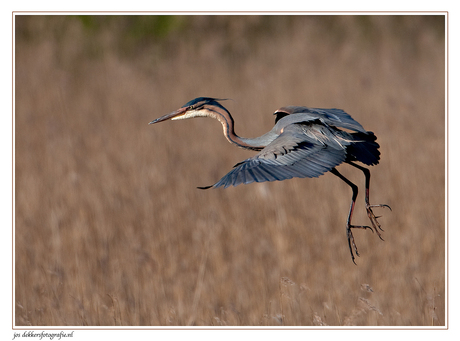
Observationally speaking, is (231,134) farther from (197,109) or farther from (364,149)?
(364,149)

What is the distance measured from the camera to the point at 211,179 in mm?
5992

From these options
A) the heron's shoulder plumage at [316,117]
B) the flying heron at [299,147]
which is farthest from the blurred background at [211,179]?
the flying heron at [299,147]

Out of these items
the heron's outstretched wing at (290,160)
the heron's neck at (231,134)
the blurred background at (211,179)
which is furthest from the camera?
the blurred background at (211,179)

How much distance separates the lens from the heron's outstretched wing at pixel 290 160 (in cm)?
155

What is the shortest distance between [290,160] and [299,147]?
7 centimetres

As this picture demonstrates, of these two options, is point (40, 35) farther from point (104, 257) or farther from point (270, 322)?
point (270, 322)

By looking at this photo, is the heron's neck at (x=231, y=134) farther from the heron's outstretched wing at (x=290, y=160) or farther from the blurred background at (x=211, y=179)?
the blurred background at (x=211, y=179)

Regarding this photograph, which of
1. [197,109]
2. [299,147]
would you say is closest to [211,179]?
[197,109]

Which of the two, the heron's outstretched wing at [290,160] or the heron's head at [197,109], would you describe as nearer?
the heron's outstretched wing at [290,160]

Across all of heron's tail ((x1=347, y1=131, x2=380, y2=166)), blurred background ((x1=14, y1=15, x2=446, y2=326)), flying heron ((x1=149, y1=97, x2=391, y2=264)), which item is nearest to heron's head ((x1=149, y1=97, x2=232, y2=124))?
flying heron ((x1=149, y1=97, x2=391, y2=264))

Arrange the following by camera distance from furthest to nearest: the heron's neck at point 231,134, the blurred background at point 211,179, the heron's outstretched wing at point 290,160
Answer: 1. the blurred background at point 211,179
2. the heron's neck at point 231,134
3. the heron's outstretched wing at point 290,160

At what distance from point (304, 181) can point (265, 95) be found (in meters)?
1.10

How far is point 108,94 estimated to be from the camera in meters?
7.01

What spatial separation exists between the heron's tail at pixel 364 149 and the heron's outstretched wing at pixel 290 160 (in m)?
0.09
